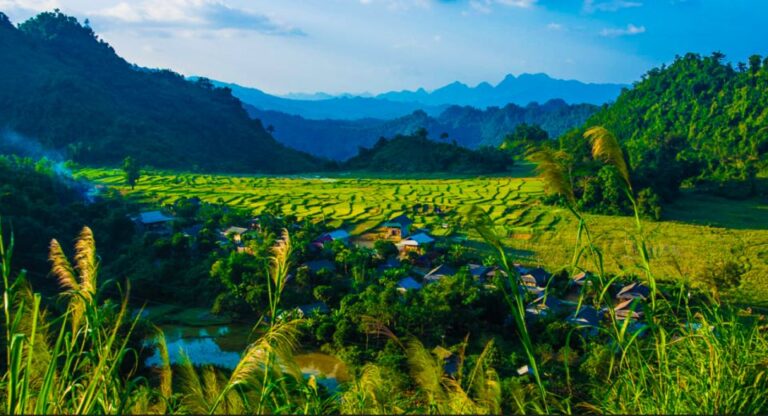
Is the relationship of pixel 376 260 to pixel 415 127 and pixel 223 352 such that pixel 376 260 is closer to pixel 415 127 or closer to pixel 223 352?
pixel 223 352

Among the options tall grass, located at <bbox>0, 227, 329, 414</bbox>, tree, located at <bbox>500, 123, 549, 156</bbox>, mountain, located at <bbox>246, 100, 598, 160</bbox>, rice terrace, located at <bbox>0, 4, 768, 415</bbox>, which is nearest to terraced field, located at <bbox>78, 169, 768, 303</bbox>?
rice terrace, located at <bbox>0, 4, 768, 415</bbox>

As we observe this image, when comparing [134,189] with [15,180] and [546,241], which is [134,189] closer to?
[15,180]

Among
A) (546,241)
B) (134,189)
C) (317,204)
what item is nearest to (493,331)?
(546,241)

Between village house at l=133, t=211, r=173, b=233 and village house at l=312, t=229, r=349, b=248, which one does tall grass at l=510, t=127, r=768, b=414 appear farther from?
village house at l=133, t=211, r=173, b=233

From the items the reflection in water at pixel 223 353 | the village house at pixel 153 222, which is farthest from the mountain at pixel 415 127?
the reflection in water at pixel 223 353

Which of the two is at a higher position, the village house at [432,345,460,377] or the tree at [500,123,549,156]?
the tree at [500,123,549,156]

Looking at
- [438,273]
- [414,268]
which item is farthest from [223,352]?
[414,268]

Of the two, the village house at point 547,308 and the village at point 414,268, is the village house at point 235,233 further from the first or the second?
the village house at point 547,308
